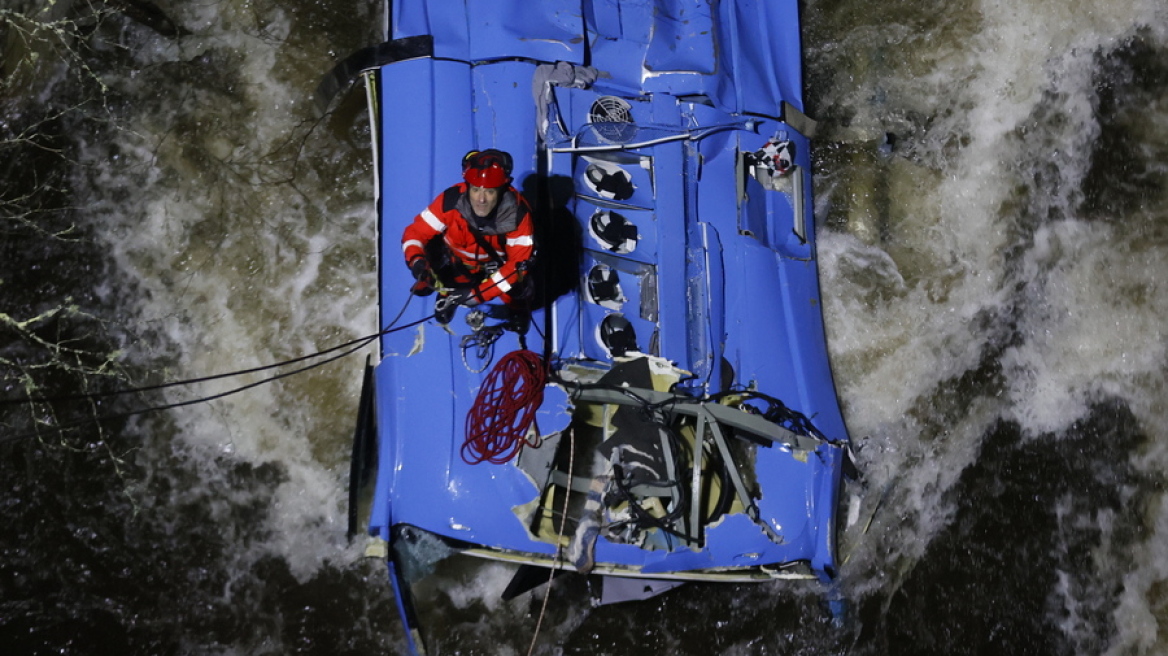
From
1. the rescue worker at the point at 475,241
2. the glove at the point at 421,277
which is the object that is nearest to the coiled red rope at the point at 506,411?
the rescue worker at the point at 475,241

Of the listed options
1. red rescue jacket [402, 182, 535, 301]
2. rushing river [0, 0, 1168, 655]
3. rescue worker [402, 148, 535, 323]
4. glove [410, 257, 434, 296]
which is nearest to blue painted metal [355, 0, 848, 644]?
glove [410, 257, 434, 296]

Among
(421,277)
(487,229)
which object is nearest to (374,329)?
(421,277)

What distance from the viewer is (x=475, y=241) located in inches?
145

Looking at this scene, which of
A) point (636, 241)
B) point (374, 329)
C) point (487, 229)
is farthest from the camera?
point (374, 329)

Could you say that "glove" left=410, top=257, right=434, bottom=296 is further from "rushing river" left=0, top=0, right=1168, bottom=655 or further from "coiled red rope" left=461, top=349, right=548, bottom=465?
"rushing river" left=0, top=0, right=1168, bottom=655

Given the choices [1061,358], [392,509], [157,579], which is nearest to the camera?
[392,509]

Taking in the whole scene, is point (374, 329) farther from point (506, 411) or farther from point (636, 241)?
point (636, 241)

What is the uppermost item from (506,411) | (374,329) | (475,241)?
(475,241)

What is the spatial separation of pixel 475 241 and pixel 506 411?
27.3 inches

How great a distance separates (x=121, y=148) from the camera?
5.19 metres

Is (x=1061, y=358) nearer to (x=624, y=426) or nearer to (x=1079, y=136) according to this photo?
(x=1079, y=136)

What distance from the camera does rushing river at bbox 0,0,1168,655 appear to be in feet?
15.7

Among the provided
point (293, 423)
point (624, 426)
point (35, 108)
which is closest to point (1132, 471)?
point (624, 426)

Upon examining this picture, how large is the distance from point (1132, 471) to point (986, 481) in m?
0.83
